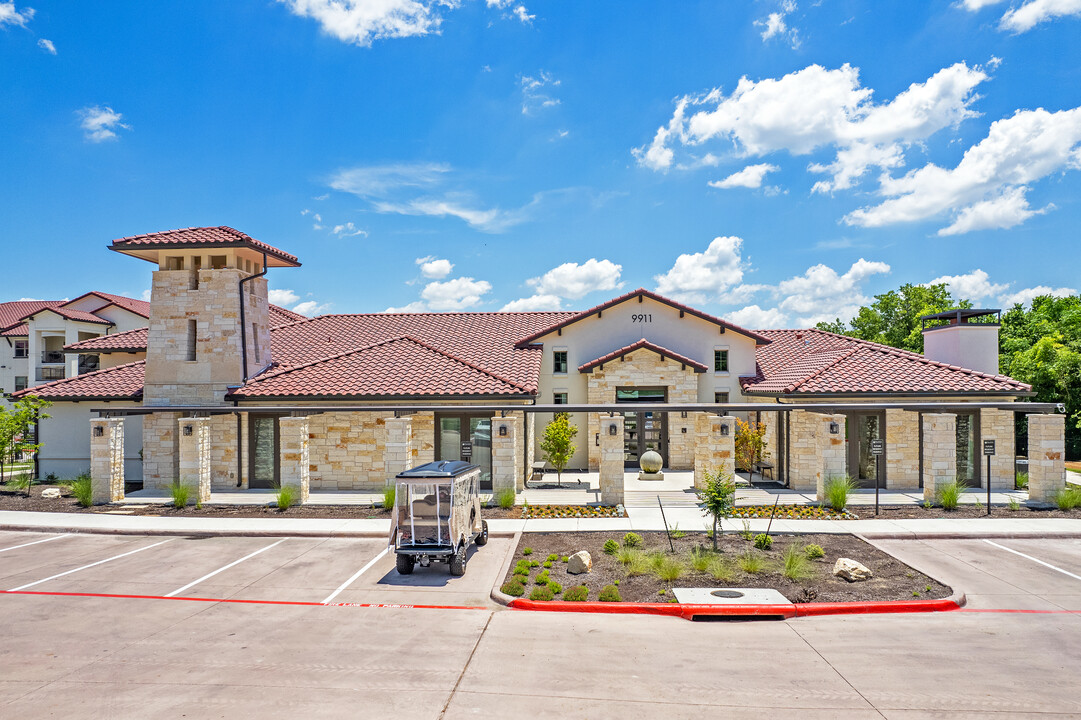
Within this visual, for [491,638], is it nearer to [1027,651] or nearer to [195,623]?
[195,623]

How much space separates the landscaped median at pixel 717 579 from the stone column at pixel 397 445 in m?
5.31

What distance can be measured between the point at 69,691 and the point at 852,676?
9.36 m

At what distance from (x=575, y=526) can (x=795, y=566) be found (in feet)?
18.4

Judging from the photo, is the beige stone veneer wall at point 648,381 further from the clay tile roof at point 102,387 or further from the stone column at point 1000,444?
the clay tile roof at point 102,387

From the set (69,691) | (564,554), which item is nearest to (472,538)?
(564,554)

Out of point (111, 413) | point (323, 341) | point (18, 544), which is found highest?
point (323, 341)

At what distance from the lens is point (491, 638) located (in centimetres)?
876

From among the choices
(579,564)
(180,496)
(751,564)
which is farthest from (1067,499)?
(180,496)

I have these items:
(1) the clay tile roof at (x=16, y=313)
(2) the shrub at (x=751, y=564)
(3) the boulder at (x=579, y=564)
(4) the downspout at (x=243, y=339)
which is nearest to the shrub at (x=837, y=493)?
(2) the shrub at (x=751, y=564)

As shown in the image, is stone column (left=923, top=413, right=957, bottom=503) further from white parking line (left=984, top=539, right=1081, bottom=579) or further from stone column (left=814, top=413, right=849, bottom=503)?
white parking line (left=984, top=539, right=1081, bottom=579)

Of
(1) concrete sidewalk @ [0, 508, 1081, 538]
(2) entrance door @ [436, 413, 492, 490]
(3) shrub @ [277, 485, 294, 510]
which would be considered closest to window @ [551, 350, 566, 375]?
(2) entrance door @ [436, 413, 492, 490]

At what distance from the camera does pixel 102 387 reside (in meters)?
22.5

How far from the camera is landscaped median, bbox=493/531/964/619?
9859 mm

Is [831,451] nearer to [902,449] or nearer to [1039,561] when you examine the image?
[902,449]
